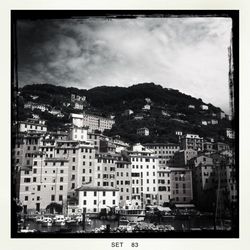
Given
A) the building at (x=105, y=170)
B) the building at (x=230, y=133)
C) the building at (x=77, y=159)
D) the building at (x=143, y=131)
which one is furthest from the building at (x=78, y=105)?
the building at (x=230, y=133)

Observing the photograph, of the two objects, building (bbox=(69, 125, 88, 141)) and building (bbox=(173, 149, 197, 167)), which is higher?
building (bbox=(69, 125, 88, 141))

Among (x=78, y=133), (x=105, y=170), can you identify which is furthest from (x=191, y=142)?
(x=78, y=133)

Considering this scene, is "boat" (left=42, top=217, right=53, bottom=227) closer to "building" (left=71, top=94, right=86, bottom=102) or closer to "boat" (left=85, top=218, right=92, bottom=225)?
"boat" (left=85, top=218, right=92, bottom=225)

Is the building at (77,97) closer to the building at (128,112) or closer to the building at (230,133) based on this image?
the building at (128,112)

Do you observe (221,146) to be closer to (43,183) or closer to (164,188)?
(164,188)

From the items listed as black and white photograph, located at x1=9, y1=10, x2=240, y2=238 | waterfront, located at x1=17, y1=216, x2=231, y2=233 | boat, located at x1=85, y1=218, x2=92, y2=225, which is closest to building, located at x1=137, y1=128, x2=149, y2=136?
black and white photograph, located at x1=9, y1=10, x2=240, y2=238
